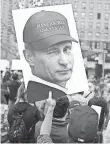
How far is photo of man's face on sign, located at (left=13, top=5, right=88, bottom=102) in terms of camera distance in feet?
8.39

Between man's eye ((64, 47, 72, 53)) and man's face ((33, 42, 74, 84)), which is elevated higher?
man's eye ((64, 47, 72, 53))

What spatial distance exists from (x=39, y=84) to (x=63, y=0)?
732mm

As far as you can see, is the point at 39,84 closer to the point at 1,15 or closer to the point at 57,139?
the point at 57,139

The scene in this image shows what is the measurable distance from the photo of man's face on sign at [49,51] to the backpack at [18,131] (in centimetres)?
30

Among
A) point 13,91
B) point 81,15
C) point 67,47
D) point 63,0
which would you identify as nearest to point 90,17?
point 81,15

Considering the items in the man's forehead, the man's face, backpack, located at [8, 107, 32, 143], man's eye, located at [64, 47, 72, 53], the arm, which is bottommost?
backpack, located at [8, 107, 32, 143]

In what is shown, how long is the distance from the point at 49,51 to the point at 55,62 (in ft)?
0.30

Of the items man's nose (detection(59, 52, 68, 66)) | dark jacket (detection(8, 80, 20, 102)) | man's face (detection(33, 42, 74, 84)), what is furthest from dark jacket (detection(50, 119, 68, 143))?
dark jacket (detection(8, 80, 20, 102))

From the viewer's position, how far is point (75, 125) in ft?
6.85

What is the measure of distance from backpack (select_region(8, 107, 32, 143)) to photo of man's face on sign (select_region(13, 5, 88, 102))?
0.30 m

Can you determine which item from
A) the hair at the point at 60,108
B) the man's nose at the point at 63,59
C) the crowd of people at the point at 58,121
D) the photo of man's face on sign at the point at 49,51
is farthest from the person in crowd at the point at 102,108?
the man's nose at the point at 63,59

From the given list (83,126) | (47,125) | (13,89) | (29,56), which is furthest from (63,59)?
(13,89)

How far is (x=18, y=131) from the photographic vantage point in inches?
108

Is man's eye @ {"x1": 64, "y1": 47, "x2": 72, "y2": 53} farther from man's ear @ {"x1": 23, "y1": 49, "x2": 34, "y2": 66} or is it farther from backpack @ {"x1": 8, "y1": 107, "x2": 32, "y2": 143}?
backpack @ {"x1": 8, "y1": 107, "x2": 32, "y2": 143}
